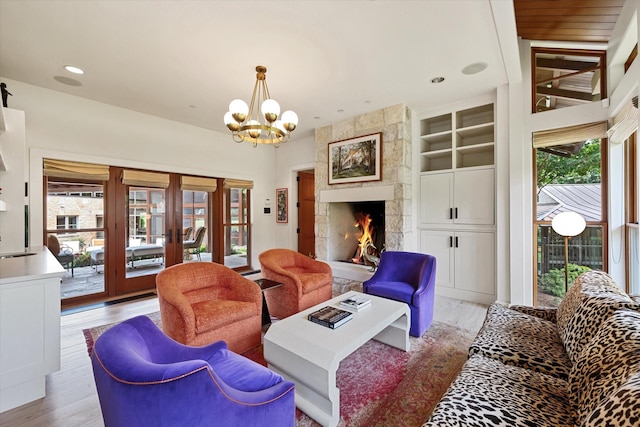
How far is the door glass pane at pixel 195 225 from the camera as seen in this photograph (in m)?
5.06

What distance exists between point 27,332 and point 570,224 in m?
4.85

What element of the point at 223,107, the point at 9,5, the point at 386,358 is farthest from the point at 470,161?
the point at 9,5

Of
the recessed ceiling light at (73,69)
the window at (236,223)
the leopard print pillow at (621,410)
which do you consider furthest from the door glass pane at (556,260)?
the recessed ceiling light at (73,69)

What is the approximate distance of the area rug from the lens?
1.73 m

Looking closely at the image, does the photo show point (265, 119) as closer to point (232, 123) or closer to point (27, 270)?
point (232, 123)

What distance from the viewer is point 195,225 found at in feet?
17.1

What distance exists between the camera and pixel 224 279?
2855 mm

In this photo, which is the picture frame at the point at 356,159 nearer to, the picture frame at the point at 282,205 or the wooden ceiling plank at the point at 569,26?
the picture frame at the point at 282,205

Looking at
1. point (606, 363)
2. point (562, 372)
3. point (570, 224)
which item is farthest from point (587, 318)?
point (570, 224)

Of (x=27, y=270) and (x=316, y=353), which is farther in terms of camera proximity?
(x=27, y=270)

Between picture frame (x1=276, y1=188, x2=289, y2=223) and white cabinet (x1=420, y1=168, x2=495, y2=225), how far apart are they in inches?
118

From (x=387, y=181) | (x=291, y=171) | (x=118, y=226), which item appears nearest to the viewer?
(x=118, y=226)

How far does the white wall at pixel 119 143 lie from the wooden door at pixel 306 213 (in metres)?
0.88

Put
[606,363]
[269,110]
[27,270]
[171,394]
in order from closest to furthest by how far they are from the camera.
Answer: [171,394]
[606,363]
[27,270]
[269,110]
